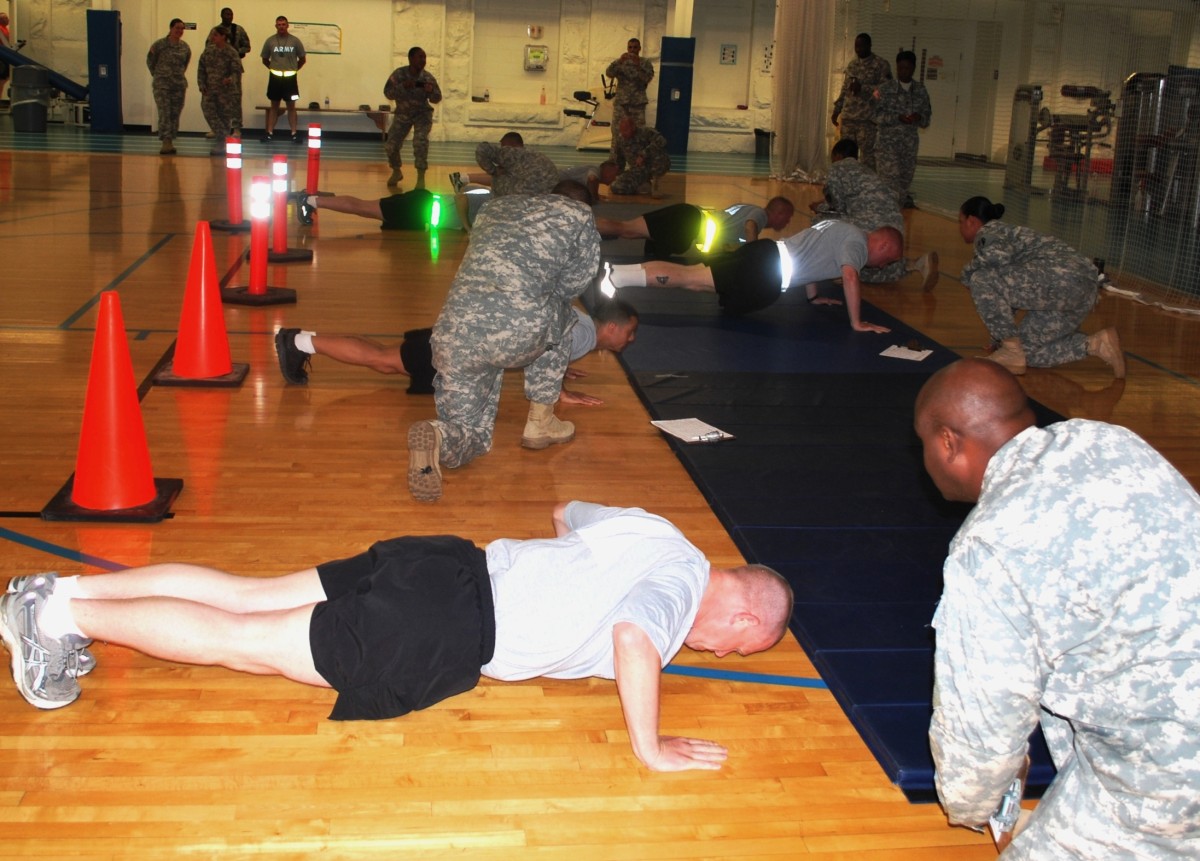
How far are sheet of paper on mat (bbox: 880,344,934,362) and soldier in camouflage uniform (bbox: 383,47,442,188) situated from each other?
8227 mm

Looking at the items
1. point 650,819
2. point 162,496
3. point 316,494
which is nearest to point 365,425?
point 316,494

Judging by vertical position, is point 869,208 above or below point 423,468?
above

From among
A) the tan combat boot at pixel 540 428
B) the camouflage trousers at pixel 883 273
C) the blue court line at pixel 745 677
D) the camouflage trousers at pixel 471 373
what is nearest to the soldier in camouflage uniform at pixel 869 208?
the camouflage trousers at pixel 883 273

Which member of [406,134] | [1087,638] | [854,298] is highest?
[406,134]

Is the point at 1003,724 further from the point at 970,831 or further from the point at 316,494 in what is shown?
the point at 316,494

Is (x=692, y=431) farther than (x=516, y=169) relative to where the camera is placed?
No

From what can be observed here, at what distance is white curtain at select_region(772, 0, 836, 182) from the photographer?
50.3ft

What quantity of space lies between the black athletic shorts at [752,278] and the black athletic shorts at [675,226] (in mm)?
A: 1425

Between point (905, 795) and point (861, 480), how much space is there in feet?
6.73

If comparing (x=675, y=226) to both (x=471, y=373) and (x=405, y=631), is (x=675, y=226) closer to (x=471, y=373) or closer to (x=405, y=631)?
(x=471, y=373)

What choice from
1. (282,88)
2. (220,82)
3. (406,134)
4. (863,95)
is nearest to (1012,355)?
(863,95)

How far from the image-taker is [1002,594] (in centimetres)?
190

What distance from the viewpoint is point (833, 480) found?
15.3 feet

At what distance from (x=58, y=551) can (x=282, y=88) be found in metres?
15.4
